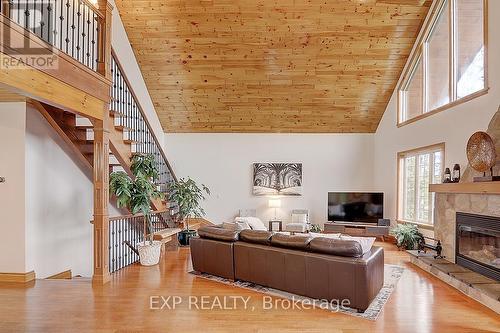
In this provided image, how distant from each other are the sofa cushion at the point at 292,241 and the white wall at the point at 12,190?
11.6 feet

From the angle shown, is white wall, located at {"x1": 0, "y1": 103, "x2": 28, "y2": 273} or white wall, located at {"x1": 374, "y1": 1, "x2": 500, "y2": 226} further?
white wall, located at {"x1": 374, "y1": 1, "x2": 500, "y2": 226}

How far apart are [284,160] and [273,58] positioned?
3.15 m

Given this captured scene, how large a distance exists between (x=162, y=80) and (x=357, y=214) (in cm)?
570

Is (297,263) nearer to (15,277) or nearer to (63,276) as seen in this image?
(15,277)

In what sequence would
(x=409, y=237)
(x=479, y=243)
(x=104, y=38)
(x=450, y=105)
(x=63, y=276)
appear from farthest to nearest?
(x=409, y=237) → (x=450, y=105) → (x=63, y=276) → (x=479, y=243) → (x=104, y=38)

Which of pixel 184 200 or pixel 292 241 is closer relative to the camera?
pixel 292 241

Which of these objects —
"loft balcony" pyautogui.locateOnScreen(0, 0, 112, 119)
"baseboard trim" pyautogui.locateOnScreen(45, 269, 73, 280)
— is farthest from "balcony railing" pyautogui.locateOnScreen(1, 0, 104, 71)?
"baseboard trim" pyautogui.locateOnScreen(45, 269, 73, 280)

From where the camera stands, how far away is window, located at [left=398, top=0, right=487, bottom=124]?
19.9 feet

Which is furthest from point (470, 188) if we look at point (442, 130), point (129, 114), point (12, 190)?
point (12, 190)

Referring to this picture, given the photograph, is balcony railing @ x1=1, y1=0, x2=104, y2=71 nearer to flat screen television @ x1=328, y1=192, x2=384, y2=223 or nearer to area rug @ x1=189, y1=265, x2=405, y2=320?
area rug @ x1=189, y1=265, x2=405, y2=320

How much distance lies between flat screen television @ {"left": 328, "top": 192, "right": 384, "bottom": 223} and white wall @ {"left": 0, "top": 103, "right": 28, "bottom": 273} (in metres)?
6.69

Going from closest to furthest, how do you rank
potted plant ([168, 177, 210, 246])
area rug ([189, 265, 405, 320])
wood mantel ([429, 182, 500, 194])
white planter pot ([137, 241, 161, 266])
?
area rug ([189, 265, 405, 320]), wood mantel ([429, 182, 500, 194]), white planter pot ([137, 241, 161, 266]), potted plant ([168, 177, 210, 246])

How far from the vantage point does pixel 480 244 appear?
5359 mm

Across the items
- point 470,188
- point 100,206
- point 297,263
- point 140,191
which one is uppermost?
point 470,188
